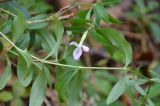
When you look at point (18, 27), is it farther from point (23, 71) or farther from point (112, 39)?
point (112, 39)

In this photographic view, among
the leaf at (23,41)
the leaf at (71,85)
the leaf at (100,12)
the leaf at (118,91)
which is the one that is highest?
the leaf at (100,12)

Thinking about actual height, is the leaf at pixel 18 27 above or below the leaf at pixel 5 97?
above

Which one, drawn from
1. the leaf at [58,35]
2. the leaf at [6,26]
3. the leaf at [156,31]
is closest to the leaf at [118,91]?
the leaf at [58,35]

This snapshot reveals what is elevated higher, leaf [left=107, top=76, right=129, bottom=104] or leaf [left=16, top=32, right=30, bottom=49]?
leaf [left=16, top=32, right=30, bottom=49]

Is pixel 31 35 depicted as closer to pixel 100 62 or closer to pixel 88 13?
pixel 88 13

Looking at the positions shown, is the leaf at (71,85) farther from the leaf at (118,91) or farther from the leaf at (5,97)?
the leaf at (5,97)

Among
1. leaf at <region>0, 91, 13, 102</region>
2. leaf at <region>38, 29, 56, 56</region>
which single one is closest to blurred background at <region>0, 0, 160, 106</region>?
leaf at <region>0, 91, 13, 102</region>

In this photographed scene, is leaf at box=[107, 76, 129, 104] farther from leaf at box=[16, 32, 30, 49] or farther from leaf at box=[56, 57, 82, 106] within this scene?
leaf at box=[16, 32, 30, 49]

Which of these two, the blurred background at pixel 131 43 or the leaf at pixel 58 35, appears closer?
the leaf at pixel 58 35

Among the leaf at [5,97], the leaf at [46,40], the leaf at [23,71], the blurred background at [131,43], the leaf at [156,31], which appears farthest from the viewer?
the leaf at [156,31]
